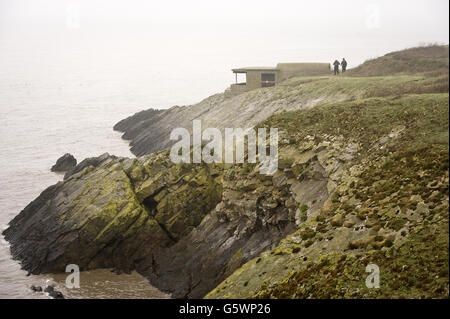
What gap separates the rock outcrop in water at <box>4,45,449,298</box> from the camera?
1552 centimetres

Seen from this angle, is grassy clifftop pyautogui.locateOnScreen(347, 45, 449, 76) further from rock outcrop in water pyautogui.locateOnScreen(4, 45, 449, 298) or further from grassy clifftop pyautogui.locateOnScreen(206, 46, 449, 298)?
grassy clifftop pyautogui.locateOnScreen(206, 46, 449, 298)

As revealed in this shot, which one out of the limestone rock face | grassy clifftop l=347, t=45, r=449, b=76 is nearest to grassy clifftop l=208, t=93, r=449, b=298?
grassy clifftop l=347, t=45, r=449, b=76

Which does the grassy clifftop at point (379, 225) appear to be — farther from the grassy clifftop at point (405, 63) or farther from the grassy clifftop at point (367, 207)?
the grassy clifftop at point (405, 63)

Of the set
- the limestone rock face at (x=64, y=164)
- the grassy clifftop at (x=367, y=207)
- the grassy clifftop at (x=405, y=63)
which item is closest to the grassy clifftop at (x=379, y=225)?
the grassy clifftop at (x=367, y=207)

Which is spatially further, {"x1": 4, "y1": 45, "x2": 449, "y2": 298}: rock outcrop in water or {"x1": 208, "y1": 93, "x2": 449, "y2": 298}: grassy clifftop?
{"x1": 4, "y1": 45, "x2": 449, "y2": 298}: rock outcrop in water

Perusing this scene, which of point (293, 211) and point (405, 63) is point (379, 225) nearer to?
point (293, 211)

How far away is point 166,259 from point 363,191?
1467 cm

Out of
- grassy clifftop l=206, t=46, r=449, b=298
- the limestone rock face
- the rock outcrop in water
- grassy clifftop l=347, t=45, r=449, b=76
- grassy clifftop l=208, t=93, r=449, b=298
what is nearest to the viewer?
grassy clifftop l=208, t=93, r=449, b=298

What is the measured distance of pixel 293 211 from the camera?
23.9 m

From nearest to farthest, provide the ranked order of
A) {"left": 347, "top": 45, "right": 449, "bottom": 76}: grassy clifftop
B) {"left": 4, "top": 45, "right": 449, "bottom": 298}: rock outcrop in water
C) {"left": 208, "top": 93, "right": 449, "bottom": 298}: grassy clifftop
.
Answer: {"left": 208, "top": 93, "right": 449, "bottom": 298}: grassy clifftop, {"left": 4, "top": 45, "right": 449, "bottom": 298}: rock outcrop in water, {"left": 347, "top": 45, "right": 449, "bottom": 76}: grassy clifftop

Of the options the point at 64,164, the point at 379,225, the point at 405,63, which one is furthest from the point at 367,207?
the point at 64,164

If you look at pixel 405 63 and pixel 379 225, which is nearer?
pixel 379 225

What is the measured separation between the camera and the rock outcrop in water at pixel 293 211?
15516mm

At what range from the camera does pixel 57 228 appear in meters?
31.5
